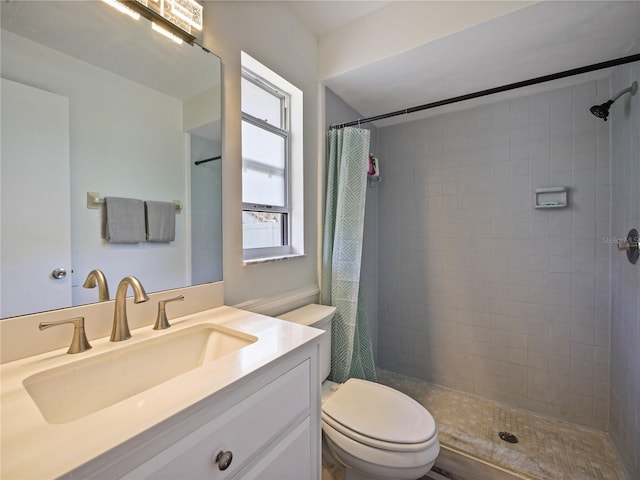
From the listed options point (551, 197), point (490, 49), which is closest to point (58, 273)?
point (490, 49)

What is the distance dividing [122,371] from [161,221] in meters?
0.51

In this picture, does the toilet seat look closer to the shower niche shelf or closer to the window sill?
the window sill

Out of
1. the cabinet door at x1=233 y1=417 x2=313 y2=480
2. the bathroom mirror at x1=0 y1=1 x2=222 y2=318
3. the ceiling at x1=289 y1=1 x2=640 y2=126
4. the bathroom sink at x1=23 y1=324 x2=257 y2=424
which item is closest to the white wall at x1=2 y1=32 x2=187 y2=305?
the bathroom mirror at x1=0 y1=1 x2=222 y2=318

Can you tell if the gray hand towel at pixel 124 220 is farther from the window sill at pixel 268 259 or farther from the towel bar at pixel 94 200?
the window sill at pixel 268 259

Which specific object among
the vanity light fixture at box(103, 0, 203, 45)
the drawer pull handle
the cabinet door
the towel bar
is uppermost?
the vanity light fixture at box(103, 0, 203, 45)

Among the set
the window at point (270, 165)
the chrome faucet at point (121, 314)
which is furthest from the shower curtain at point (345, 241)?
the chrome faucet at point (121, 314)

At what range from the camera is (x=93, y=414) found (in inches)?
19.1

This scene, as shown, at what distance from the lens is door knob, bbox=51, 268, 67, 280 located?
2.60 feet

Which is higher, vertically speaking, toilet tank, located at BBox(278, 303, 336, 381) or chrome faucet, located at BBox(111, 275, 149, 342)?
chrome faucet, located at BBox(111, 275, 149, 342)

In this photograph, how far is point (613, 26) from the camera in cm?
125

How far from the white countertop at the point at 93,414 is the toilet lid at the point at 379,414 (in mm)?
562

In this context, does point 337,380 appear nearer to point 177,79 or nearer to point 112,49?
point 177,79

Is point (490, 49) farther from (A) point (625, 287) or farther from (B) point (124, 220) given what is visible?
(B) point (124, 220)

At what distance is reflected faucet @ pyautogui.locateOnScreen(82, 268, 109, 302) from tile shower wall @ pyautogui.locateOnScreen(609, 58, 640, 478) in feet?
7.12
